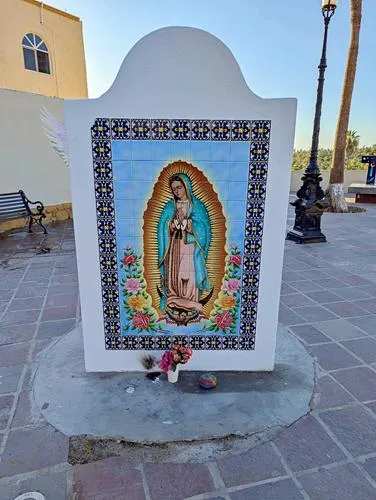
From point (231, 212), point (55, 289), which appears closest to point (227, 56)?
point (231, 212)

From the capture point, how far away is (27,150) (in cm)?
876

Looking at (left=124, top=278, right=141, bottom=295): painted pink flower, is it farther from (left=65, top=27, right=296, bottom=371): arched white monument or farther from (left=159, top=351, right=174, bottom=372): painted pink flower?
(left=159, top=351, right=174, bottom=372): painted pink flower

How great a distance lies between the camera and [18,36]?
484 inches

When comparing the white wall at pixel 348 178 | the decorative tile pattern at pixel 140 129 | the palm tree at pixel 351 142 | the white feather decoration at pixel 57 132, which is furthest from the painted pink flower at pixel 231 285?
the palm tree at pixel 351 142

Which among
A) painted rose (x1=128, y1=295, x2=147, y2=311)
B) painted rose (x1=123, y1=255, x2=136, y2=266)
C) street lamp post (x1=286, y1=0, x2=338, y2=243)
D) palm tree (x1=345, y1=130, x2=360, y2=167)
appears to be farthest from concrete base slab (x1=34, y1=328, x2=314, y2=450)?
palm tree (x1=345, y1=130, x2=360, y2=167)

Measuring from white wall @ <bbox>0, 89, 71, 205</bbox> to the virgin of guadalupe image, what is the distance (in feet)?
24.2

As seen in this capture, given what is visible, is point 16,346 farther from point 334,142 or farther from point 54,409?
point 334,142

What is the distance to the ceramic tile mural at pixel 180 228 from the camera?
7.76 feet

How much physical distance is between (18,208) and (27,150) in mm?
1608

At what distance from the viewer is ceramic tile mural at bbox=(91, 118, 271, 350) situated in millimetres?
2365

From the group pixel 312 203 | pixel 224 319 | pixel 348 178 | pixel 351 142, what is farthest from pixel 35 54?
pixel 351 142

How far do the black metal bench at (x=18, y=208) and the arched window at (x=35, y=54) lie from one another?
7383 mm

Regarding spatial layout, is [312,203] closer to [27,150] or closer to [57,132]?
[57,132]

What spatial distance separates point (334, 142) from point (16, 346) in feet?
38.3
